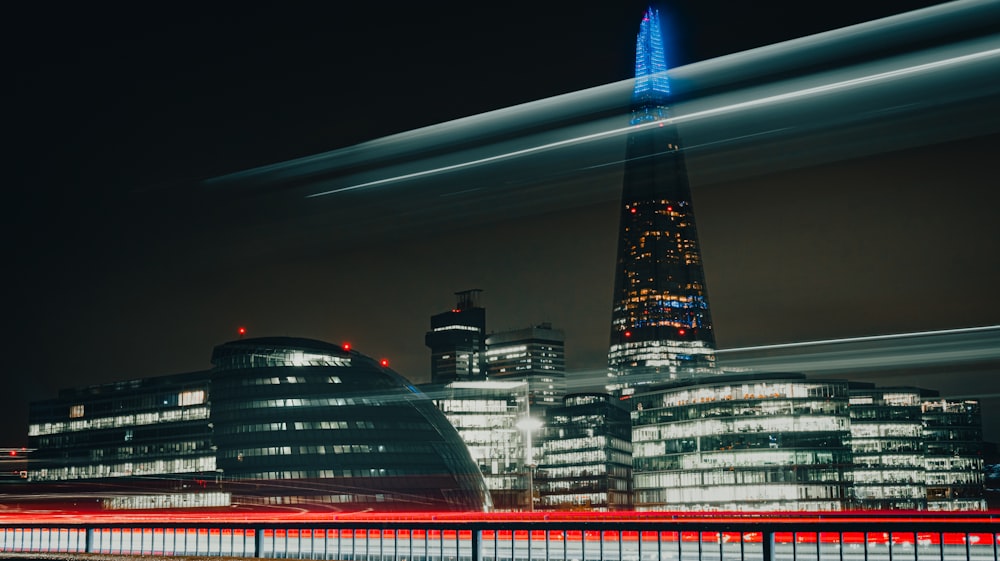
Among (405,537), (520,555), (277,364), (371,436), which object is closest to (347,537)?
(405,537)

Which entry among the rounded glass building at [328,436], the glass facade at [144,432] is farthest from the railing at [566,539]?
the glass facade at [144,432]

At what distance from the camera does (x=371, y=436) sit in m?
144

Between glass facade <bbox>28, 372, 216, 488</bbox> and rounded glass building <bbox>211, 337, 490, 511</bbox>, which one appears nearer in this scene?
rounded glass building <bbox>211, 337, 490, 511</bbox>

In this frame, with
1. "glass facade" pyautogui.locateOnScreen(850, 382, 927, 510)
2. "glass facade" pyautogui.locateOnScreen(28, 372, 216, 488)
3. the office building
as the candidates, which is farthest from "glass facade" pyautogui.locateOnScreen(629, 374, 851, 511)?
"glass facade" pyautogui.locateOnScreen(28, 372, 216, 488)

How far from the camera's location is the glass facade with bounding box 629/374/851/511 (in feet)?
537

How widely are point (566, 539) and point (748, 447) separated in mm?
135343

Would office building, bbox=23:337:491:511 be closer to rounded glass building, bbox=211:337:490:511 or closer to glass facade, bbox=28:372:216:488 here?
rounded glass building, bbox=211:337:490:511

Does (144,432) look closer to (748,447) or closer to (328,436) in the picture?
(328,436)

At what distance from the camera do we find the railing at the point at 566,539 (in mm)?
34688

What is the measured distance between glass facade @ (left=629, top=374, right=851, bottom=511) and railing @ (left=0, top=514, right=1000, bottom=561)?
413ft

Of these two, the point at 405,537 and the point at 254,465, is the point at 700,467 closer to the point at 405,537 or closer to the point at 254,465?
the point at 254,465

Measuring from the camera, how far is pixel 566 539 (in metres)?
40.2

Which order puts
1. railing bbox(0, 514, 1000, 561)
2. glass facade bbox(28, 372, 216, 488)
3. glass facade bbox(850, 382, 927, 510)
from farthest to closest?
glass facade bbox(850, 382, 927, 510)
glass facade bbox(28, 372, 216, 488)
railing bbox(0, 514, 1000, 561)

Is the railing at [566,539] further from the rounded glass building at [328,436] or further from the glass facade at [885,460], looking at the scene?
the glass facade at [885,460]
